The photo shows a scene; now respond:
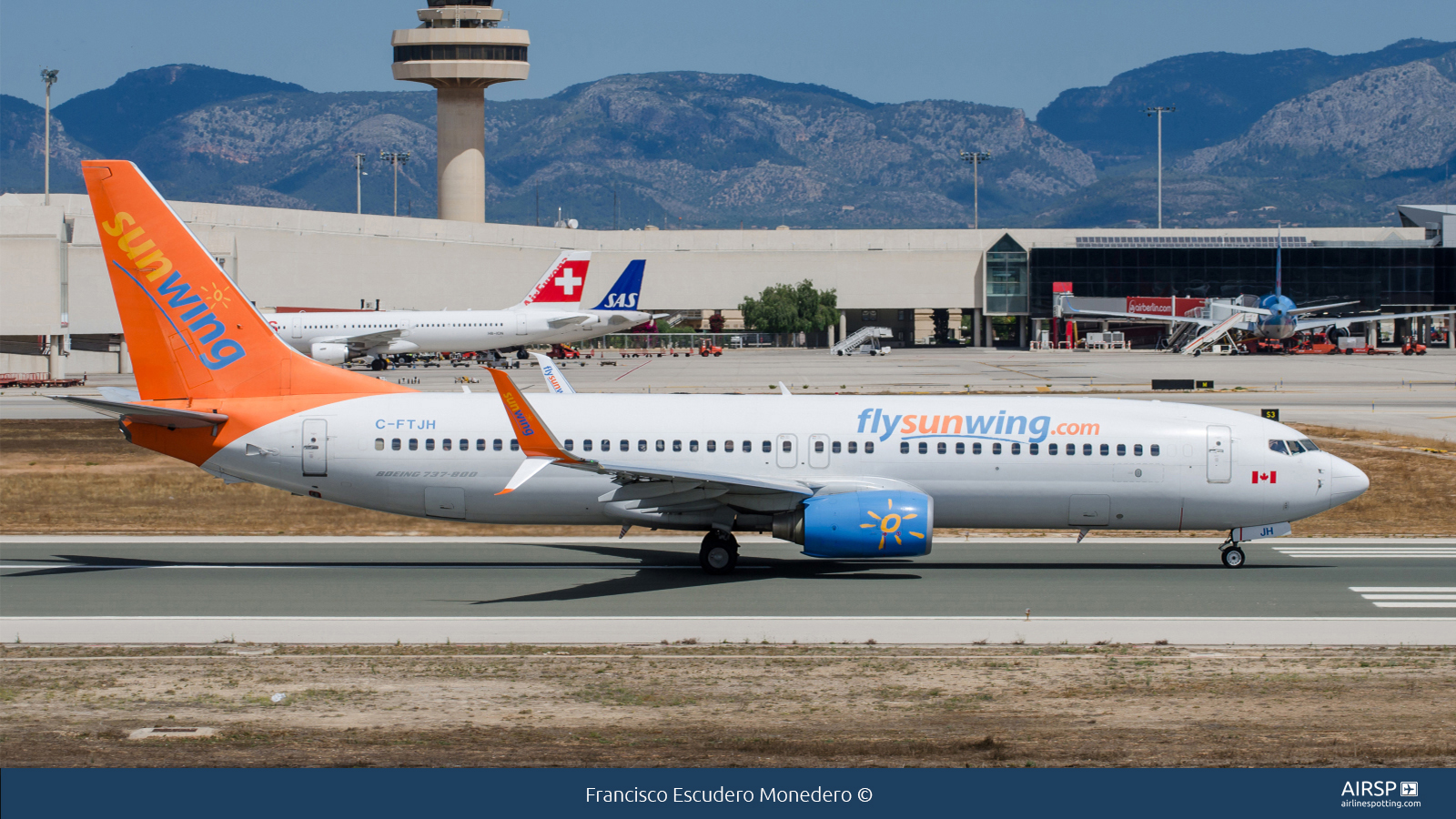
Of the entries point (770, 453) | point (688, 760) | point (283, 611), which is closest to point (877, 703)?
point (688, 760)

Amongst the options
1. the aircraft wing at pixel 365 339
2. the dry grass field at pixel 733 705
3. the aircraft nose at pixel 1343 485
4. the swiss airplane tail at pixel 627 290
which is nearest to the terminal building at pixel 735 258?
the aircraft wing at pixel 365 339

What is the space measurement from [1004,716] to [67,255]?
301ft

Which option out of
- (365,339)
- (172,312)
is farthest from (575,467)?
(365,339)

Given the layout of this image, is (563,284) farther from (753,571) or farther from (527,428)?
(527,428)

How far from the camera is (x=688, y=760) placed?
1455cm

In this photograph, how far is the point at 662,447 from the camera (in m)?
27.0

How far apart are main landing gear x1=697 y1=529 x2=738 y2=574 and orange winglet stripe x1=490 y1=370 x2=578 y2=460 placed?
4.77 meters

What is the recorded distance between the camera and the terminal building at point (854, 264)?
147 meters

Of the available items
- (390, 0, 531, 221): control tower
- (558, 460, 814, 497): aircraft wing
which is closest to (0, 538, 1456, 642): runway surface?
(558, 460, 814, 497): aircraft wing

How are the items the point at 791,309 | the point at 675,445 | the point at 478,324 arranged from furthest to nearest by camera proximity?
the point at 791,309 → the point at 478,324 → the point at 675,445

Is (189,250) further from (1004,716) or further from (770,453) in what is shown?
(1004,716)

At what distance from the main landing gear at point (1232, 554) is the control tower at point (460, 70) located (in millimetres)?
153706

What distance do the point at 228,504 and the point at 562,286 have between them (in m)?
70.4

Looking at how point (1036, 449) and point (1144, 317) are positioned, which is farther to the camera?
point (1144, 317)
